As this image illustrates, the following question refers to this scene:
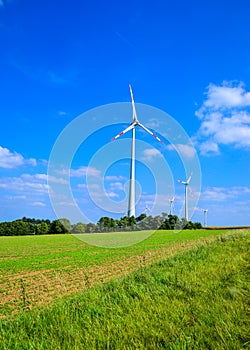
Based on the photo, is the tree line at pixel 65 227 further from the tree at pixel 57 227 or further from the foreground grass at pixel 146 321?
the foreground grass at pixel 146 321

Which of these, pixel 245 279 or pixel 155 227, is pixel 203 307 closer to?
pixel 245 279

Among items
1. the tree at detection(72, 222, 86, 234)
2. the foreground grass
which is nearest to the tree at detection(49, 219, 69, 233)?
the tree at detection(72, 222, 86, 234)

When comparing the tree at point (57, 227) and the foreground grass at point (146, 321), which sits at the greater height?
the tree at point (57, 227)

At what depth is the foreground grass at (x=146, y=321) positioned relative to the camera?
15.3ft

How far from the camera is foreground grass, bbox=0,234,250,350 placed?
467 cm

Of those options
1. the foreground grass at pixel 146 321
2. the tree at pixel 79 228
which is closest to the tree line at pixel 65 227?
the tree at pixel 79 228

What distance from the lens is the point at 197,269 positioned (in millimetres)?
10234

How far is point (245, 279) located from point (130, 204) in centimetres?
5667

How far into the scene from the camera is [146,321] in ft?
17.8

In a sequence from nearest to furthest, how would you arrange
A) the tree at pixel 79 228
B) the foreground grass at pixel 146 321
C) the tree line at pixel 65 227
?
1. the foreground grass at pixel 146 321
2. the tree at pixel 79 228
3. the tree line at pixel 65 227

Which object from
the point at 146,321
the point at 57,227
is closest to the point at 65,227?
the point at 57,227

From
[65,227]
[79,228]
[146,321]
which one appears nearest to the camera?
[146,321]

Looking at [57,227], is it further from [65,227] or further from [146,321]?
[146,321]

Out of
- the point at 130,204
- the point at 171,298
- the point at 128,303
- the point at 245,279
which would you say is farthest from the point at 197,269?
the point at 130,204
